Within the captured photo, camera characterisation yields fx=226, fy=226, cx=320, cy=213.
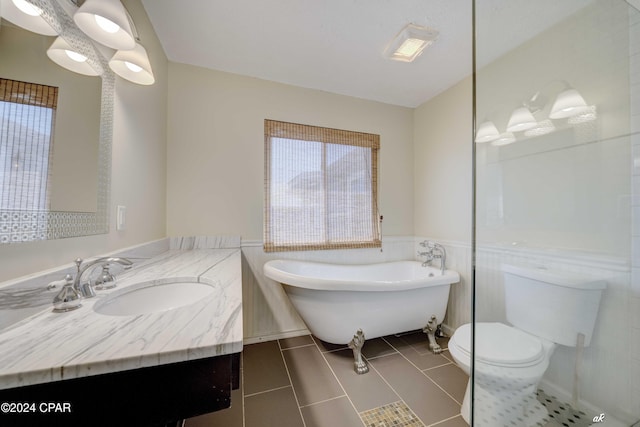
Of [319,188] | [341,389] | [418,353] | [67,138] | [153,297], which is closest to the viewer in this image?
[67,138]

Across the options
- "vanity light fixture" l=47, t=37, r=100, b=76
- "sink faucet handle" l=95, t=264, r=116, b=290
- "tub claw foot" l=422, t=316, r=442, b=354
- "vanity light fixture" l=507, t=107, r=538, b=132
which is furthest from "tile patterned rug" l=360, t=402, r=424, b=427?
"vanity light fixture" l=47, t=37, r=100, b=76

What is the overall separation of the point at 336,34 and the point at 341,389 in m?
2.35

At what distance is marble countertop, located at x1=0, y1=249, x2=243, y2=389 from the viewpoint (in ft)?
1.40

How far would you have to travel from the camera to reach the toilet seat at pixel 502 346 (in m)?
1.09

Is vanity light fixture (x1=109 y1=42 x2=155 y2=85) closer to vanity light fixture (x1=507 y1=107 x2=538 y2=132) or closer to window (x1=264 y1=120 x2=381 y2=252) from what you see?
window (x1=264 y1=120 x2=381 y2=252)

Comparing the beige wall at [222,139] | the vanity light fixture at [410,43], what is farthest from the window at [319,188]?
the vanity light fixture at [410,43]

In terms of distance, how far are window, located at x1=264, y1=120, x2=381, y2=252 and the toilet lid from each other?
1195 mm

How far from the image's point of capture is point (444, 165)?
2.20m

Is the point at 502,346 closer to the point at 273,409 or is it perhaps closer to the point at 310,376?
the point at 310,376

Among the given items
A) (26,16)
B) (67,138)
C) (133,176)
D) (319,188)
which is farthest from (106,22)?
(319,188)

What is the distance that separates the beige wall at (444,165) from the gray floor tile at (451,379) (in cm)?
102

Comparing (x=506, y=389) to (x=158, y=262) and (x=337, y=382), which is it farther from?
(x=158, y=262)

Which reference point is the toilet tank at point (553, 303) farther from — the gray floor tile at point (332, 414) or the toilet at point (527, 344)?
the gray floor tile at point (332, 414)

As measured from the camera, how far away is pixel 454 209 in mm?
2090
